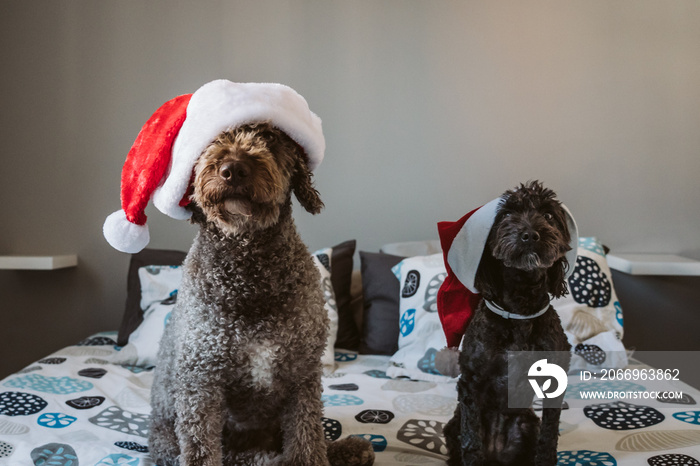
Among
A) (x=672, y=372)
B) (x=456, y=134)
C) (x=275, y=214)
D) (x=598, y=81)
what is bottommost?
(x=672, y=372)

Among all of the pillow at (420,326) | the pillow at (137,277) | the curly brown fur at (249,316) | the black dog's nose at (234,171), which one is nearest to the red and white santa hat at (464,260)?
the curly brown fur at (249,316)

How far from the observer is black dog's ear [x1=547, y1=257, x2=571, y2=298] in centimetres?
108

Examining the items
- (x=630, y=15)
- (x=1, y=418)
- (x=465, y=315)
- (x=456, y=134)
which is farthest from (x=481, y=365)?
(x=630, y=15)

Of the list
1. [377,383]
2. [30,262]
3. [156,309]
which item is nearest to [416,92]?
[377,383]

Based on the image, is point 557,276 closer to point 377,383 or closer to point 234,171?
point 234,171

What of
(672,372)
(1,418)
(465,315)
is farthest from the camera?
(672,372)

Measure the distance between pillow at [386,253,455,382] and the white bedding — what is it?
6 cm

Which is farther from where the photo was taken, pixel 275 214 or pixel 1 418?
pixel 1 418

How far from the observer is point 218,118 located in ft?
3.16

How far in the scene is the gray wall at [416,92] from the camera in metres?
2.43

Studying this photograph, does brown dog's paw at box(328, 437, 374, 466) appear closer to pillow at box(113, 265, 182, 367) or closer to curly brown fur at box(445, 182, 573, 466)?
curly brown fur at box(445, 182, 573, 466)

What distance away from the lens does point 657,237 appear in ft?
8.11

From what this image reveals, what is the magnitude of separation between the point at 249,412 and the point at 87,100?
6.74 ft

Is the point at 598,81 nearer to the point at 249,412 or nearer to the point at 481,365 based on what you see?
the point at 481,365
